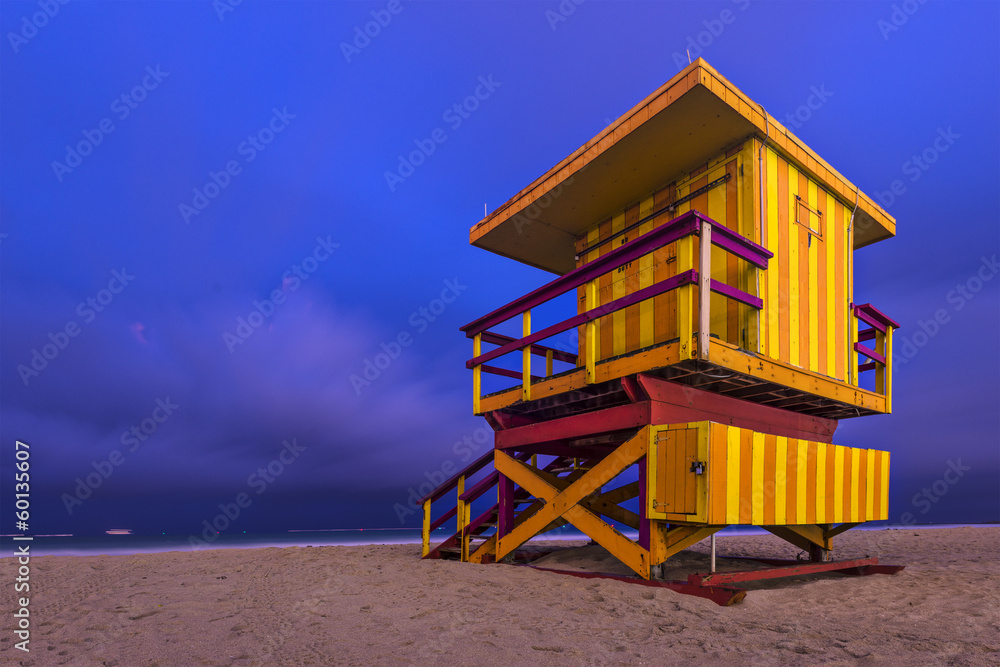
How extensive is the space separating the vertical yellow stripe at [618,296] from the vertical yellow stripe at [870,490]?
11.2 ft

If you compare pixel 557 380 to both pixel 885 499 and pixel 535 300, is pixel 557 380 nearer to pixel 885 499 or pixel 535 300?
pixel 535 300

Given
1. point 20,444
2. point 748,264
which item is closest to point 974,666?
point 748,264

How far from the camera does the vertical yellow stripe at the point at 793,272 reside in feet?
23.4

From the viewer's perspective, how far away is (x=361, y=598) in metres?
5.43

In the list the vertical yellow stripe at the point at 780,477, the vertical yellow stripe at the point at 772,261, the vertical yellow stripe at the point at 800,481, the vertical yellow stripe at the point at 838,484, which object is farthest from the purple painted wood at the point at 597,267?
the vertical yellow stripe at the point at 838,484

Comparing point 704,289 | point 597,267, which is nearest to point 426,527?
point 597,267

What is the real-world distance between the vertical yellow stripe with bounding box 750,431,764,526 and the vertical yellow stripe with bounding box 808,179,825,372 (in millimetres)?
2193

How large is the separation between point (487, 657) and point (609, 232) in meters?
6.58

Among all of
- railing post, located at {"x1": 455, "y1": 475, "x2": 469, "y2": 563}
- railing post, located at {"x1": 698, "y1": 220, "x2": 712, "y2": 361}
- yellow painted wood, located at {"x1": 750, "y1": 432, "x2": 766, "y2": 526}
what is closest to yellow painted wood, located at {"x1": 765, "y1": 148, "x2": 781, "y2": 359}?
yellow painted wood, located at {"x1": 750, "y1": 432, "x2": 766, "y2": 526}

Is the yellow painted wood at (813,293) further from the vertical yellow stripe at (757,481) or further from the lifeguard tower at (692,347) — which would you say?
the vertical yellow stripe at (757,481)

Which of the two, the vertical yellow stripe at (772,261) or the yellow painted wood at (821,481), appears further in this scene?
the vertical yellow stripe at (772,261)

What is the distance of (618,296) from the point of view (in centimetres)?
841

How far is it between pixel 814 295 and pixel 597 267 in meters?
3.19

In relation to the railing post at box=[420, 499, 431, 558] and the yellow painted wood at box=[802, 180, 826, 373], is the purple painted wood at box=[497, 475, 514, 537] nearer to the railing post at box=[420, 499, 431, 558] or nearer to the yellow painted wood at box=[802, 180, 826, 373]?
the railing post at box=[420, 499, 431, 558]
